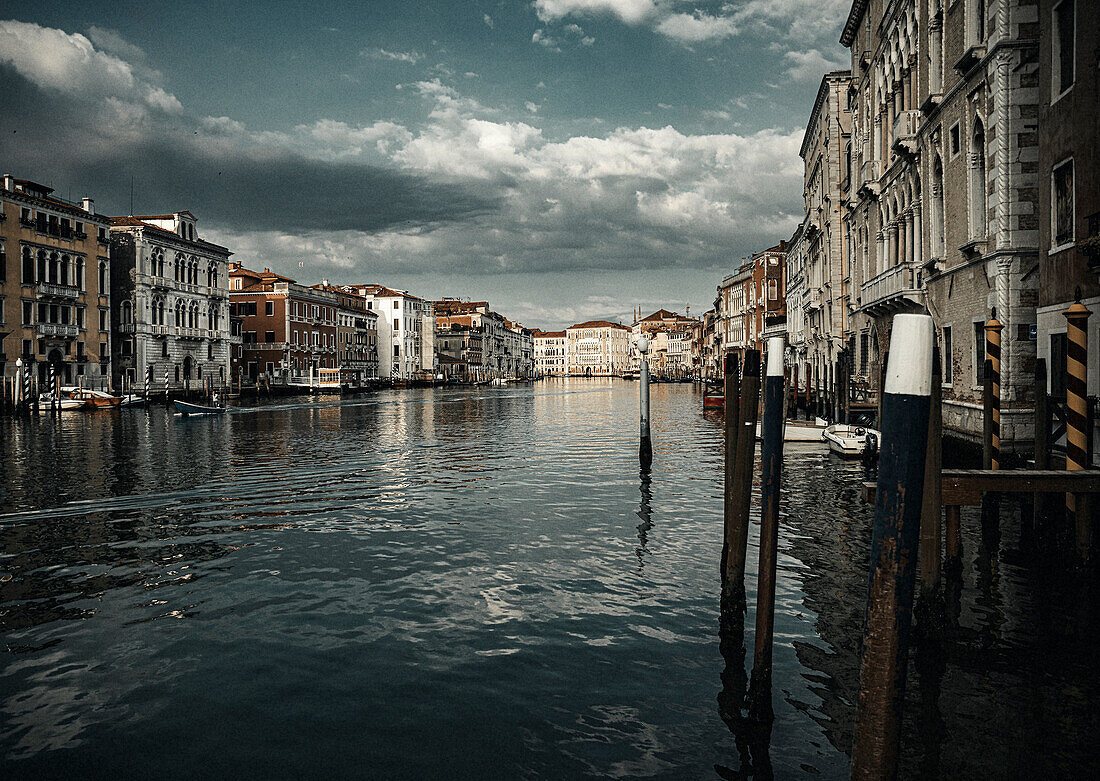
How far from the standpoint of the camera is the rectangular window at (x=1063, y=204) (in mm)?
11398

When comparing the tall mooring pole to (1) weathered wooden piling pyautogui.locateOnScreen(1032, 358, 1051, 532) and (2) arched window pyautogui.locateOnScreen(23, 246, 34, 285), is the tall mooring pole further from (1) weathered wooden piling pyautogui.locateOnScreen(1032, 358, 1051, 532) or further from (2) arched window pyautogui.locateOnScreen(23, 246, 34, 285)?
(2) arched window pyautogui.locateOnScreen(23, 246, 34, 285)

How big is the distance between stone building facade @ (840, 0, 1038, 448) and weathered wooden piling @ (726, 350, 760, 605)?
937 cm

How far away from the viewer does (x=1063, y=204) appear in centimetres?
1167

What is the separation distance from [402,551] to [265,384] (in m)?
55.6

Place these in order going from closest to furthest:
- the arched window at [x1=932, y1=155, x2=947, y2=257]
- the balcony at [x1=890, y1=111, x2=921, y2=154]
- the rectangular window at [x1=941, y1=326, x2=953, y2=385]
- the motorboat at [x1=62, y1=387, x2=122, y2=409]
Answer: the rectangular window at [x1=941, y1=326, x2=953, y2=385] < the arched window at [x1=932, y1=155, x2=947, y2=257] < the balcony at [x1=890, y1=111, x2=921, y2=154] < the motorboat at [x1=62, y1=387, x2=122, y2=409]

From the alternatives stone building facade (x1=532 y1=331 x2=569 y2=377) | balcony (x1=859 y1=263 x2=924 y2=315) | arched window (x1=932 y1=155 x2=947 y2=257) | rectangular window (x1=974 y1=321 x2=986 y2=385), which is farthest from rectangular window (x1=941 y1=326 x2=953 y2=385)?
stone building facade (x1=532 y1=331 x2=569 y2=377)

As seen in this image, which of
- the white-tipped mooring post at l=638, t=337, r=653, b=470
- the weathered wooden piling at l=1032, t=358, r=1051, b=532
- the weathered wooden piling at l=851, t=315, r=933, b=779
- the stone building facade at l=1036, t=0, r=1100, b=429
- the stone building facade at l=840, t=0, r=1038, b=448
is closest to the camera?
the weathered wooden piling at l=851, t=315, r=933, b=779

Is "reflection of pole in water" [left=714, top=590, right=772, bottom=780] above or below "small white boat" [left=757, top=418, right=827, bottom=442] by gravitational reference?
below

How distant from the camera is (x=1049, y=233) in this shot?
12039 mm

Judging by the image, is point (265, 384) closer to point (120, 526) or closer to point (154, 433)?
point (154, 433)

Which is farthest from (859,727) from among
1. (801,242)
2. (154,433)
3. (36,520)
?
(801,242)

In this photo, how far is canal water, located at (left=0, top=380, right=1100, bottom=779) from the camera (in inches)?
161

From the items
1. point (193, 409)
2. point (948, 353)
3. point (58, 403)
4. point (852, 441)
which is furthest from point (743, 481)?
point (58, 403)

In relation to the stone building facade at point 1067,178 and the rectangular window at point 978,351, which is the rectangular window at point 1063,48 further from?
the rectangular window at point 978,351
